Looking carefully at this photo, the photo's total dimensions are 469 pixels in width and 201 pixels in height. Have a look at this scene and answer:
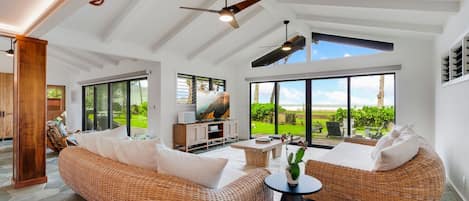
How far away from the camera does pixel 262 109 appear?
25.0ft

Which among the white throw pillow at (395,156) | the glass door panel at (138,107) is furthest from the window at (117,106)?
the white throw pillow at (395,156)

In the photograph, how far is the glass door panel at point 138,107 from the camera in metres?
6.77

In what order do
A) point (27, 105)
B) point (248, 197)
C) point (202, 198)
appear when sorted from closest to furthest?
1. point (202, 198)
2. point (248, 197)
3. point (27, 105)

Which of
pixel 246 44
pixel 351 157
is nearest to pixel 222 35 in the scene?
pixel 246 44

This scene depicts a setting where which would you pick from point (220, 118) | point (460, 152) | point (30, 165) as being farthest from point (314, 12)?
point (30, 165)

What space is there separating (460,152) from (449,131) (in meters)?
0.74

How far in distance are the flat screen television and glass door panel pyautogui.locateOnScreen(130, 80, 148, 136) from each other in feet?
4.92

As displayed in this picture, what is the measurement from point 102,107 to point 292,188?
8137 mm

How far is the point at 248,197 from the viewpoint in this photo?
179 centimetres

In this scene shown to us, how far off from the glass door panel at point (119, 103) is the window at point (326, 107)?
3889 millimetres

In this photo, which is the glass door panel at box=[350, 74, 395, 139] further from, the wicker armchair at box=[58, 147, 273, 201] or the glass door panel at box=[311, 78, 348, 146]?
the wicker armchair at box=[58, 147, 273, 201]

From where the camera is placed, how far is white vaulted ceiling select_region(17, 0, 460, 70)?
3.72m

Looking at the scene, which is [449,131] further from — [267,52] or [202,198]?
[267,52]

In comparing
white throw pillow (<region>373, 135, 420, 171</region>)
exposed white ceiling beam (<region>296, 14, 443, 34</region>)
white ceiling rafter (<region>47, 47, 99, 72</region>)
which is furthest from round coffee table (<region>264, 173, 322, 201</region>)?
white ceiling rafter (<region>47, 47, 99, 72</region>)
